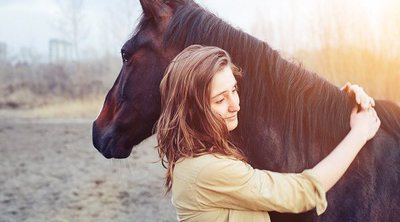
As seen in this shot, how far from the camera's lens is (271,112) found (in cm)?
214

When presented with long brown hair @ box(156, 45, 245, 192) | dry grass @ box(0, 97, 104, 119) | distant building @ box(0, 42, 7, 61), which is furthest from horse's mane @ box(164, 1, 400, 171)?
distant building @ box(0, 42, 7, 61)

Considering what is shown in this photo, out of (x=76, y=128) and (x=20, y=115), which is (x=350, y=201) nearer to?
(x=76, y=128)

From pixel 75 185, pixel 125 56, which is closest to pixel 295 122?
pixel 125 56

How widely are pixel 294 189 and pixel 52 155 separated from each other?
7.35 meters

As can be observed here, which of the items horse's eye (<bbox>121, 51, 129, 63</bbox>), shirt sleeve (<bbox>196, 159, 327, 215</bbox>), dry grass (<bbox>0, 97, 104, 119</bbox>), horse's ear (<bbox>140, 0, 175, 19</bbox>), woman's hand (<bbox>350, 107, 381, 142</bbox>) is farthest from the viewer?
dry grass (<bbox>0, 97, 104, 119</bbox>)

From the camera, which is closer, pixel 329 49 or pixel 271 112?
pixel 271 112

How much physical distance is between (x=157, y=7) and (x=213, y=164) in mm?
850

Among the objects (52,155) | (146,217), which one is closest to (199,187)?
(146,217)

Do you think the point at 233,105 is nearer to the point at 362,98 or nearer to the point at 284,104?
the point at 284,104

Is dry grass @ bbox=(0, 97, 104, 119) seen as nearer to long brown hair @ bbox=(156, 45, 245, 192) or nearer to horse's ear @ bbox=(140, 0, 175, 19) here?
horse's ear @ bbox=(140, 0, 175, 19)

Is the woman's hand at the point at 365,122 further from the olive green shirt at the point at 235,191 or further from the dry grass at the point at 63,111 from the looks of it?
the dry grass at the point at 63,111

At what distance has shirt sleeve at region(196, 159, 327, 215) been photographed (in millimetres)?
1743

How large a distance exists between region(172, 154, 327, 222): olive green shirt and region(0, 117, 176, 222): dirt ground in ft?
15.0

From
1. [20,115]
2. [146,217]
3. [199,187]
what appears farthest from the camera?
[20,115]
